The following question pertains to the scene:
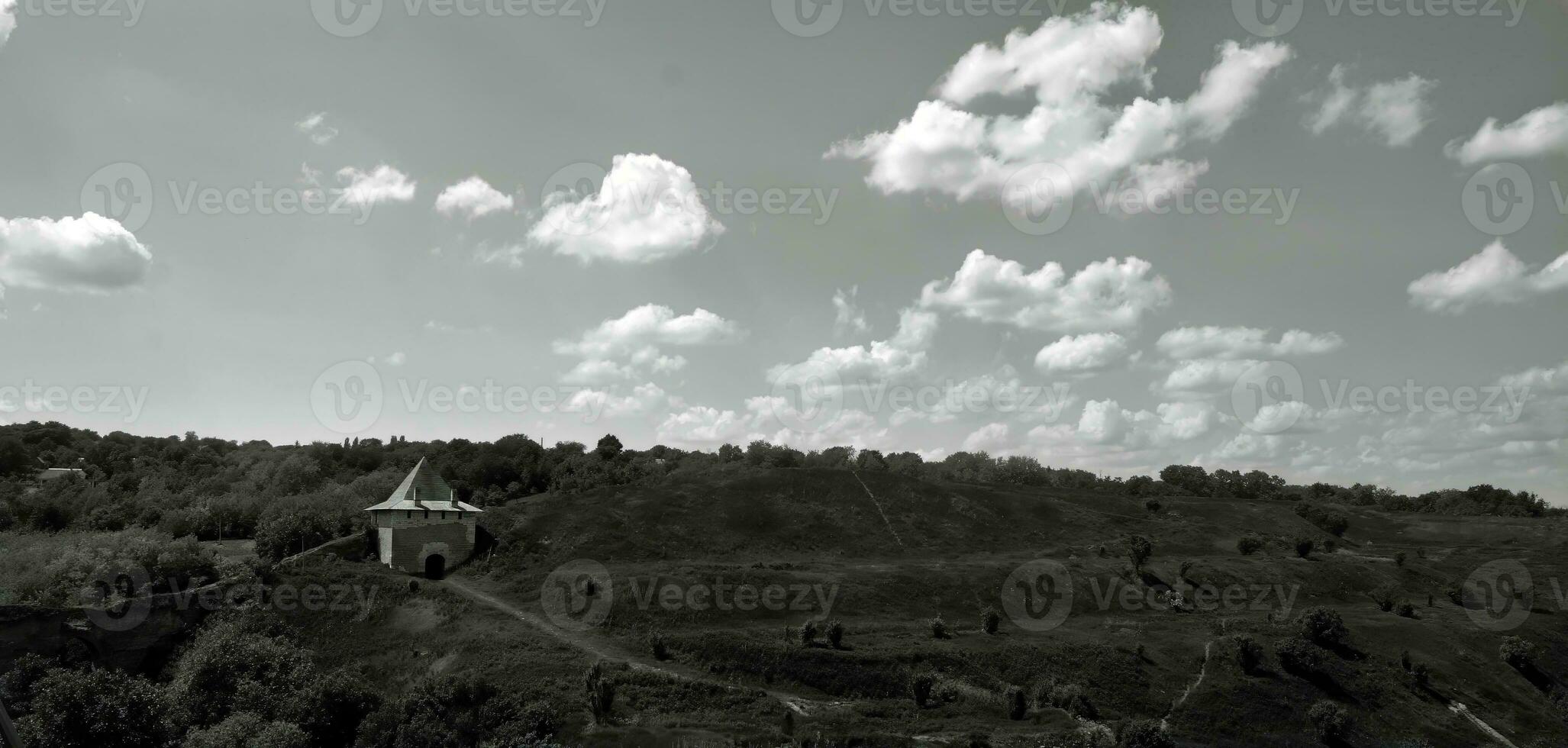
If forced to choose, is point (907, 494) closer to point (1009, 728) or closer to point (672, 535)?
point (672, 535)

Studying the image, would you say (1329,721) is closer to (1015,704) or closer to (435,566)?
(1015,704)

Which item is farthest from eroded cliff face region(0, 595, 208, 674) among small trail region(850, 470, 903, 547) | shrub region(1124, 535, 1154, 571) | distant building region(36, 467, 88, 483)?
shrub region(1124, 535, 1154, 571)

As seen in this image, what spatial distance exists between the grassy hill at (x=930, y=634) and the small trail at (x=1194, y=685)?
0.13 m

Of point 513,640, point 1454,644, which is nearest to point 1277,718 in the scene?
point 1454,644

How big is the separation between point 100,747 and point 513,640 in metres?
17.4

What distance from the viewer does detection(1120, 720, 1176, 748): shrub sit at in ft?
122

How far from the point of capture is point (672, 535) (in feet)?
222

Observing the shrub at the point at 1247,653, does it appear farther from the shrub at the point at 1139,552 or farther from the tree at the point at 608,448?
the tree at the point at 608,448

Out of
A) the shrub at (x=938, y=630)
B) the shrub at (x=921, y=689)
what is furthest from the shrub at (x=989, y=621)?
the shrub at (x=921, y=689)

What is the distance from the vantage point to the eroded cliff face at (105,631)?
38.8 m

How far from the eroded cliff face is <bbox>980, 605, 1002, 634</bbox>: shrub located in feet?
148

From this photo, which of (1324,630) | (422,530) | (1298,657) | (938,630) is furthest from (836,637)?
(422,530)

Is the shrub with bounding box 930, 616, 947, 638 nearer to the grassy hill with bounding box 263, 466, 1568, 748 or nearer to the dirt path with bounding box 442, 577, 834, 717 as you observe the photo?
the grassy hill with bounding box 263, 466, 1568, 748

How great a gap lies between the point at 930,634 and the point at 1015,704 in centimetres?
957
